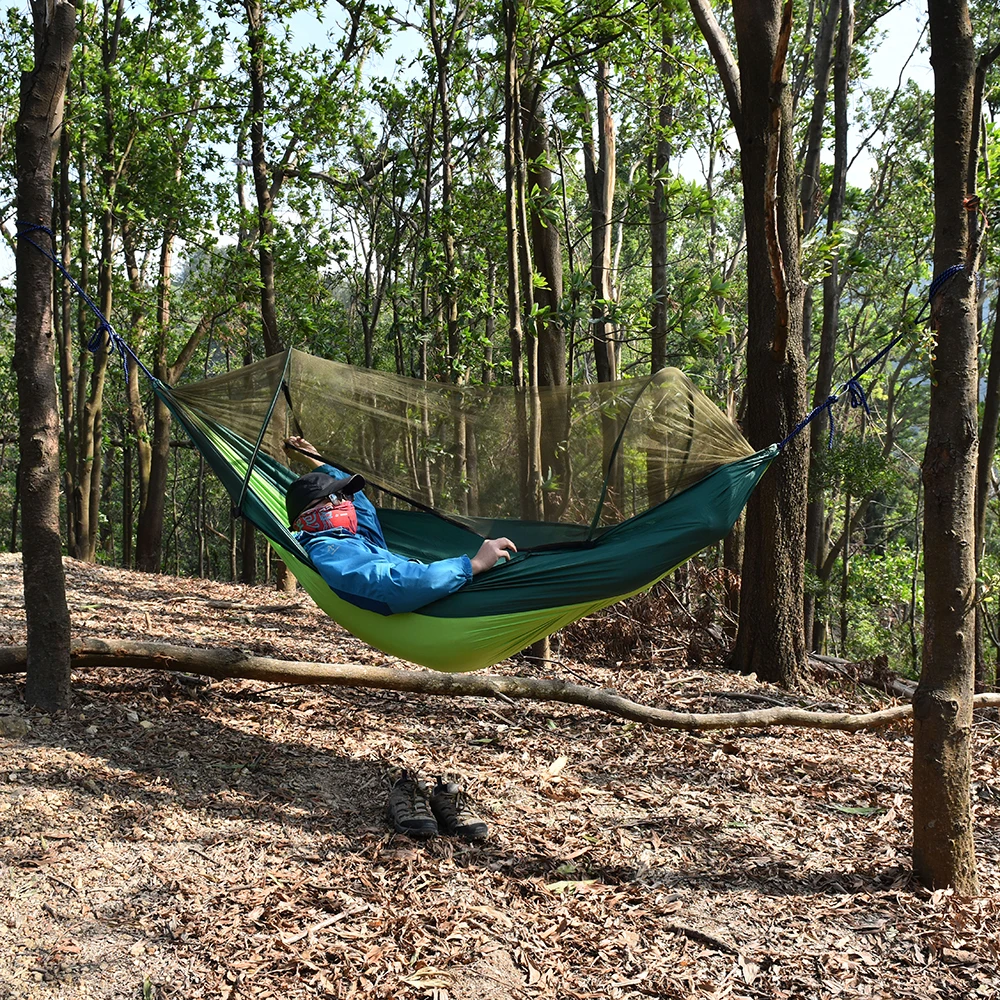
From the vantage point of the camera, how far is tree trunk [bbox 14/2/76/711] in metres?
2.82

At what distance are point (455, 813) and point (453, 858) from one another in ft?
0.59

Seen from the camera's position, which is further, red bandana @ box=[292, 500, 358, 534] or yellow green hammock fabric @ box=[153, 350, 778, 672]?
red bandana @ box=[292, 500, 358, 534]

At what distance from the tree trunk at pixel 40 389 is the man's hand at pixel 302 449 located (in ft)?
2.78

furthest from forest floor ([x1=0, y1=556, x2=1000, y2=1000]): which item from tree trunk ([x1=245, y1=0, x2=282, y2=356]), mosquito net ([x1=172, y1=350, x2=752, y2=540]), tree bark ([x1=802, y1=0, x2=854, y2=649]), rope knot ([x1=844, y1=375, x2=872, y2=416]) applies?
tree bark ([x1=802, y1=0, x2=854, y2=649])

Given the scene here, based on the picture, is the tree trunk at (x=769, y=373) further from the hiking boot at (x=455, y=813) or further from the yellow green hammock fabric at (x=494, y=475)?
the hiking boot at (x=455, y=813)

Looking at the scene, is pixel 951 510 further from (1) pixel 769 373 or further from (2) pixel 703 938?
(1) pixel 769 373

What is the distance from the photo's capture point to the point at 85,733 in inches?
109

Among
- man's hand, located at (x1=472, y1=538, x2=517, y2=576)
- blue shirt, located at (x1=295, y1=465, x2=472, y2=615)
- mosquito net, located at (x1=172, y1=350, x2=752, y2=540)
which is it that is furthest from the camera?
mosquito net, located at (x1=172, y1=350, x2=752, y2=540)

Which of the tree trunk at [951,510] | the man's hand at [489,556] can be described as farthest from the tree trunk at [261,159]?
the tree trunk at [951,510]

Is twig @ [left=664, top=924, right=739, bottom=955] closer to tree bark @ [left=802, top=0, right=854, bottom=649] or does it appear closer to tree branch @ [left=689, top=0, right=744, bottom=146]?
tree branch @ [left=689, top=0, right=744, bottom=146]

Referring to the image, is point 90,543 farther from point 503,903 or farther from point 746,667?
point 503,903

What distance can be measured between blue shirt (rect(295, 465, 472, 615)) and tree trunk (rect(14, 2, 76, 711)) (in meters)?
0.91

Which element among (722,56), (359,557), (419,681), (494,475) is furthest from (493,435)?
(722,56)

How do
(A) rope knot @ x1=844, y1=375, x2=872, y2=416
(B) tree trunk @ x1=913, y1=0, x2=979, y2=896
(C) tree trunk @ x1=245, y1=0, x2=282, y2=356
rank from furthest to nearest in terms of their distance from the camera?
(C) tree trunk @ x1=245, y1=0, x2=282, y2=356, (A) rope knot @ x1=844, y1=375, x2=872, y2=416, (B) tree trunk @ x1=913, y1=0, x2=979, y2=896
